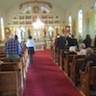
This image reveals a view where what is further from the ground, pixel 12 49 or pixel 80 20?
pixel 80 20

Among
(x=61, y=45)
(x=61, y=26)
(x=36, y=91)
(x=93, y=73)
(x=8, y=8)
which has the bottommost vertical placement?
(x=36, y=91)

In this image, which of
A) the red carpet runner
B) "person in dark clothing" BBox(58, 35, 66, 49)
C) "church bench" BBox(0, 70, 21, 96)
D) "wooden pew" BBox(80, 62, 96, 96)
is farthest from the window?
"church bench" BBox(0, 70, 21, 96)

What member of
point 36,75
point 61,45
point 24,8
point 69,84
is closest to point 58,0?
point 24,8

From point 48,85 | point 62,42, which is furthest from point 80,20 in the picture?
point 48,85

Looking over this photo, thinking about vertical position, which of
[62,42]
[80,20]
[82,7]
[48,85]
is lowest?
[48,85]

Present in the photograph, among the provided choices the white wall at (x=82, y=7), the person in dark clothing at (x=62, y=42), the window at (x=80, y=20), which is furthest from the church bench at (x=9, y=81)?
the window at (x=80, y=20)

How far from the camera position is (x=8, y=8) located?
62.7 feet

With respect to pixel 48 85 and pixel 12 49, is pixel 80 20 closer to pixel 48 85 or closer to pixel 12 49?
pixel 12 49

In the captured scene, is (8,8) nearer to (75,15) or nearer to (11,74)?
(75,15)

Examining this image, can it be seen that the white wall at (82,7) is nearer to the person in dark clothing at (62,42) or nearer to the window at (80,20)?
the window at (80,20)

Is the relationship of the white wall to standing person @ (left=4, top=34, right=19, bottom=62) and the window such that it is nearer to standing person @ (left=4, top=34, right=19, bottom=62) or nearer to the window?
the window

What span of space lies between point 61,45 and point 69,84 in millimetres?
4044

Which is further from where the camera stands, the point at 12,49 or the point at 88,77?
the point at 12,49

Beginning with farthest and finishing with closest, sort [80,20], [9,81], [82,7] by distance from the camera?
[80,20]
[82,7]
[9,81]
